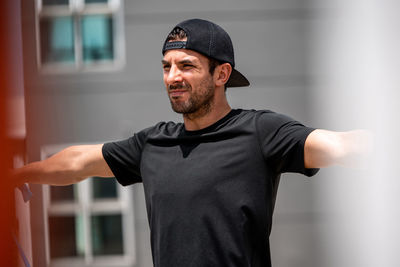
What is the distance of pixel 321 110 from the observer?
3.52 meters

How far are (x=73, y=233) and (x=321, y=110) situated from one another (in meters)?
2.02

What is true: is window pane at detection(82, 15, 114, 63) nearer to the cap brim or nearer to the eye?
the cap brim

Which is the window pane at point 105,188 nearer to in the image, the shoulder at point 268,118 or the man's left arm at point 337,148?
the shoulder at point 268,118

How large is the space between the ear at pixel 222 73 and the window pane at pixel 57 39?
228 cm

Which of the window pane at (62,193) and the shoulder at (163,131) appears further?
the window pane at (62,193)

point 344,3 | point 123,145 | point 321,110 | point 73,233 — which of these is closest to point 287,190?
point 321,110

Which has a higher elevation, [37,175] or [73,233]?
[37,175]

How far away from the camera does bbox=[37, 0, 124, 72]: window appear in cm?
360

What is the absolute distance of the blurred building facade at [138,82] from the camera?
3.54m

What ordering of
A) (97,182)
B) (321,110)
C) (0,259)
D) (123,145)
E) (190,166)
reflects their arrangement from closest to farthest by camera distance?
(0,259), (190,166), (123,145), (321,110), (97,182)

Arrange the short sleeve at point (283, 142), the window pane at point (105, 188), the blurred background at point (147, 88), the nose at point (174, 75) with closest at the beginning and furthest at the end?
the short sleeve at point (283, 142), the nose at point (174, 75), the blurred background at point (147, 88), the window pane at point (105, 188)

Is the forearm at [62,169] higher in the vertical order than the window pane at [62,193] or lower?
higher

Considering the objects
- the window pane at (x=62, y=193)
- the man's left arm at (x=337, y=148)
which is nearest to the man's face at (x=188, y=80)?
the man's left arm at (x=337, y=148)

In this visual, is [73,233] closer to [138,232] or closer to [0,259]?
[138,232]
